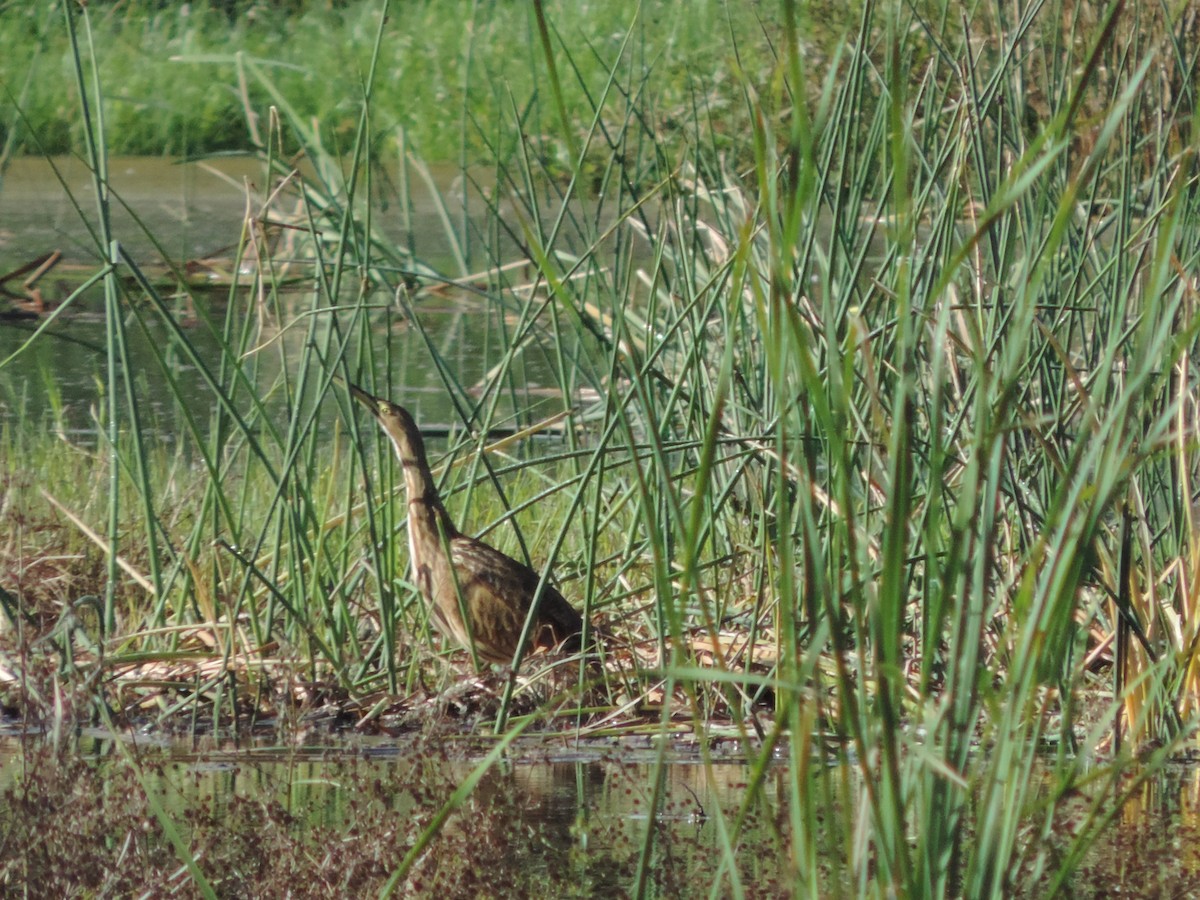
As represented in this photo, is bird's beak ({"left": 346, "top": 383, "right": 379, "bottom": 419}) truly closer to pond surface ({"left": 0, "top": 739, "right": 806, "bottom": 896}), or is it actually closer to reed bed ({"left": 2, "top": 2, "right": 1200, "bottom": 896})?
reed bed ({"left": 2, "top": 2, "right": 1200, "bottom": 896})

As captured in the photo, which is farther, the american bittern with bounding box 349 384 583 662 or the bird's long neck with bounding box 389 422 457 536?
the bird's long neck with bounding box 389 422 457 536

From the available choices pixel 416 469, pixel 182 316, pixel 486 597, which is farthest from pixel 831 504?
pixel 182 316

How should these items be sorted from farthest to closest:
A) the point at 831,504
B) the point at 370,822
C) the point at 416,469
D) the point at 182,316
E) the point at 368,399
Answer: the point at 182,316 < the point at 416,469 < the point at 368,399 < the point at 831,504 < the point at 370,822

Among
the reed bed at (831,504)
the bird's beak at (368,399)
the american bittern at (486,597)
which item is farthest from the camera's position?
the american bittern at (486,597)

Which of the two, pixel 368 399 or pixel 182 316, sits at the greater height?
pixel 368 399

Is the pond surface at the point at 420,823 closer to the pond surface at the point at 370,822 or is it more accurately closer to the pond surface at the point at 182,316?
the pond surface at the point at 370,822

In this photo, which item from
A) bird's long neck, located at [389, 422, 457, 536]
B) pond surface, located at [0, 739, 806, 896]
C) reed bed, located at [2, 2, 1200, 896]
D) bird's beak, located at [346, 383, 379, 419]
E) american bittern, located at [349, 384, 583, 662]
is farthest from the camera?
bird's long neck, located at [389, 422, 457, 536]

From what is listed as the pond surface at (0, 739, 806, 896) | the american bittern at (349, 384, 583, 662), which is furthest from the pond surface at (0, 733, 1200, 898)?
the american bittern at (349, 384, 583, 662)

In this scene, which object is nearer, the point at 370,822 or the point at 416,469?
the point at 370,822

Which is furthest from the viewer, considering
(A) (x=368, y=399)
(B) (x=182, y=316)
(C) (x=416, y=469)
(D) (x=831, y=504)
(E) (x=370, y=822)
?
(B) (x=182, y=316)

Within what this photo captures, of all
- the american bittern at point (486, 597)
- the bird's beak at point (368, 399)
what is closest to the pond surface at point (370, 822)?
the american bittern at point (486, 597)

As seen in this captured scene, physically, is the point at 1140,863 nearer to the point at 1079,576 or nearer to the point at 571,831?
the point at 571,831

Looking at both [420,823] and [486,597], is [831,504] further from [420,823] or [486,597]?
[486,597]

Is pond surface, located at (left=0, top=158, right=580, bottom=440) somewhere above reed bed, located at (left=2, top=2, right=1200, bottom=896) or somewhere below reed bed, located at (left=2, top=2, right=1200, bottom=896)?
below
